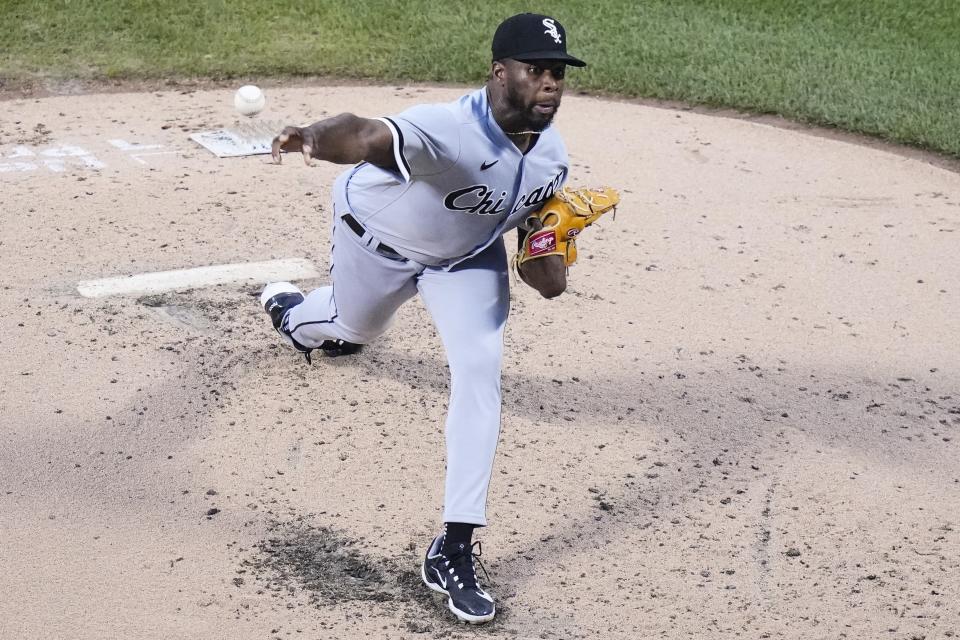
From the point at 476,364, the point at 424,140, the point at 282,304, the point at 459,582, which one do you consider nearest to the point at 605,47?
the point at 282,304

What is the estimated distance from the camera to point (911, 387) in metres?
5.50

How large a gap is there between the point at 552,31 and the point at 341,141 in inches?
32.2

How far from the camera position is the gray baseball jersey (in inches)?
148

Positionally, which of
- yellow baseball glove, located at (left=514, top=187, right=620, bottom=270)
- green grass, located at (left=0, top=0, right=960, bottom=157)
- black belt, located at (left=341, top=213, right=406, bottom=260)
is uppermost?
yellow baseball glove, located at (left=514, top=187, right=620, bottom=270)

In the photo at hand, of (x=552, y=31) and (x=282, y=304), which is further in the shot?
(x=282, y=304)

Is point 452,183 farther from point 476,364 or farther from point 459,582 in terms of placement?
point 459,582

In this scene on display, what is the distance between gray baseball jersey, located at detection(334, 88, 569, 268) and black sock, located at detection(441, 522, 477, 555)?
2.79 ft

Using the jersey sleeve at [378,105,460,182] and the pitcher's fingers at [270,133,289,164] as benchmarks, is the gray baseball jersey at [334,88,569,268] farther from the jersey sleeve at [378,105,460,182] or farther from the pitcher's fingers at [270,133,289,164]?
the pitcher's fingers at [270,133,289,164]

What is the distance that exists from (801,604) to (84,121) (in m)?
6.06

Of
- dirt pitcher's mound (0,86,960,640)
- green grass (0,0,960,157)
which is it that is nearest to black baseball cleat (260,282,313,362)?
dirt pitcher's mound (0,86,960,640)

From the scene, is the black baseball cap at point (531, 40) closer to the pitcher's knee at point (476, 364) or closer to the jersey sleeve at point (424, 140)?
the jersey sleeve at point (424, 140)

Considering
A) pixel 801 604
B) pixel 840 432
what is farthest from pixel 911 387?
pixel 801 604

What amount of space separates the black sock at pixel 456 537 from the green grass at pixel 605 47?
578 centimetres

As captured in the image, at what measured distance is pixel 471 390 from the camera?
13.0ft
